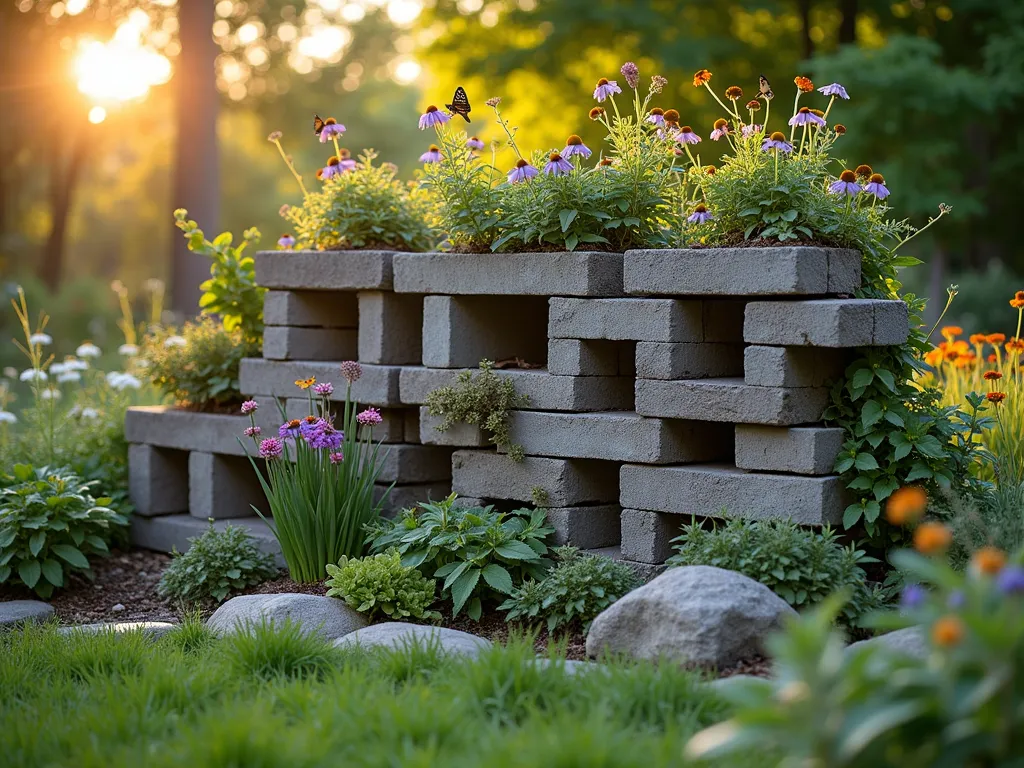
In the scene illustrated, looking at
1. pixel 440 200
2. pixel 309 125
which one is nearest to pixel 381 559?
pixel 440 200

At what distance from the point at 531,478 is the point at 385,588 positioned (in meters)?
0.86

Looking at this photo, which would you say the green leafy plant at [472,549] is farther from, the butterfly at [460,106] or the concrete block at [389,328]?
the butterfly at [460,106]

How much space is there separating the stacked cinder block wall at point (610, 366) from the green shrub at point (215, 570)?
2.49 ft

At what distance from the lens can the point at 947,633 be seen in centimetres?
216

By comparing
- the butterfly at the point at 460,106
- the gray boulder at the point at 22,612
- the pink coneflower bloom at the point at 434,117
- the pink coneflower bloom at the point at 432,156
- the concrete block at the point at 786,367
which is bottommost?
the gray boulder at the point at 22,612

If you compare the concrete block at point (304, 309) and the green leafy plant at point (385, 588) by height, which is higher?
the concrete block at point (304, 309)

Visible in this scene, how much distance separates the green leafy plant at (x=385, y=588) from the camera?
14.9 feet

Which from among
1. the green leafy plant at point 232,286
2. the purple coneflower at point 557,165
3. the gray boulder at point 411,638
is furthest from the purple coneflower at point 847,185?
the green leafy plant at point 232,286

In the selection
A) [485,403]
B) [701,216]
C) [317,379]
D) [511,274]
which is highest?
[701,216]

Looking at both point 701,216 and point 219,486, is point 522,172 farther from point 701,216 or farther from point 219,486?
point 219,486

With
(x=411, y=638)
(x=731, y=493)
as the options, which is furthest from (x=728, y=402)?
(x=411, y=638)

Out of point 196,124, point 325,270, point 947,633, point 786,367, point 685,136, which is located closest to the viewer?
point 947,633

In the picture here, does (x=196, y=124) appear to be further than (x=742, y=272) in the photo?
Yes

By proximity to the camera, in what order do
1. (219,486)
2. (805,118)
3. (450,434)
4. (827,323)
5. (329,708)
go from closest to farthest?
(329,708) < (827,323) < (805,118) < (450,434) < (219,486)
